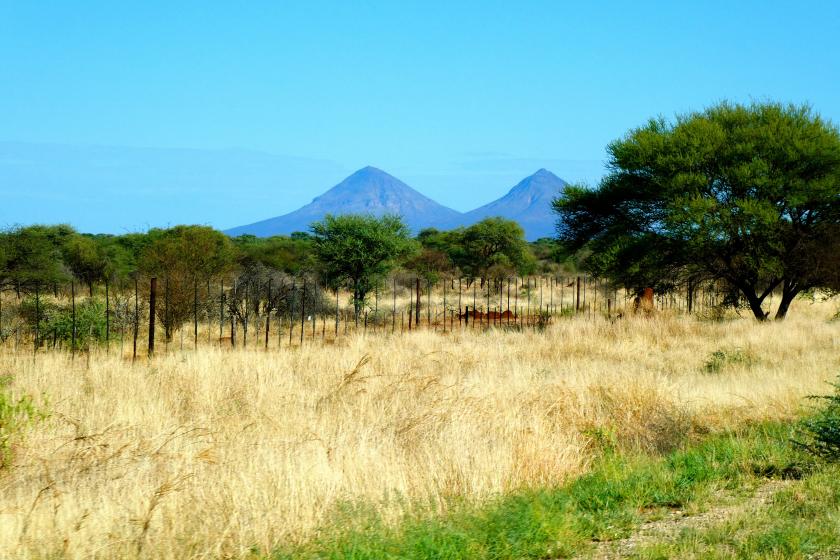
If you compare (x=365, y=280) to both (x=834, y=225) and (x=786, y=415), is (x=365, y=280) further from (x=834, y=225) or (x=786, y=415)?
(x=786, y=415)

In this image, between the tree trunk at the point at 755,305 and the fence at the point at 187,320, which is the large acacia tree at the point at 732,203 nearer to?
the tree trunk at the point at 755,305

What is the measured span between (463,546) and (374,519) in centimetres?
72

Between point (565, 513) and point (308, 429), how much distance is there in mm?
3157

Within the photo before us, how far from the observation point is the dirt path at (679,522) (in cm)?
557

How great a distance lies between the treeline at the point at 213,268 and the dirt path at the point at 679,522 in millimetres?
11780

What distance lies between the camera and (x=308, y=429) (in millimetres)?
8383

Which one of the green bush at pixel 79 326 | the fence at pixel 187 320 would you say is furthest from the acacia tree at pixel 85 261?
the green bush at pixel 79 326

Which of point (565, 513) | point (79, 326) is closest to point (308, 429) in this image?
point (565, 513)

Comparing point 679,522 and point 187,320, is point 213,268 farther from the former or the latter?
point 679,522

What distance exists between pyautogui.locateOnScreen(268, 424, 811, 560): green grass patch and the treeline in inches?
425

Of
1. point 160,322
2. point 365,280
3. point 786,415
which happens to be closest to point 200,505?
point 786,415

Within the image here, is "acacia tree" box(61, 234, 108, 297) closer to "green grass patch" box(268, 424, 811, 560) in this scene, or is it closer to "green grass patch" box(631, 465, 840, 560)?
"green grass patch" box(268, 424, 811, 560)

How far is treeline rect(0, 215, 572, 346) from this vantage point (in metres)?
22.0

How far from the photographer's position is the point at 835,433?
7883mm
